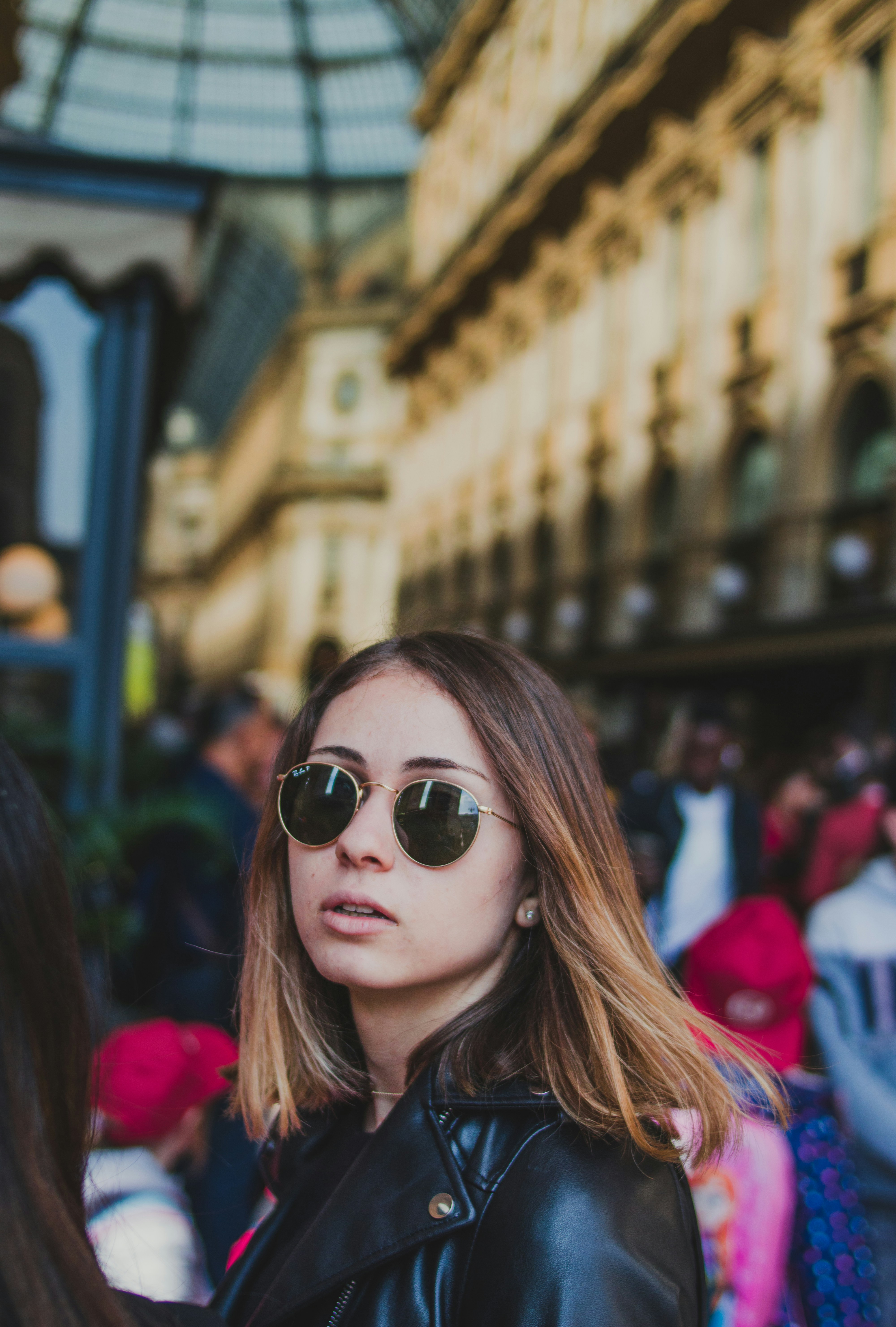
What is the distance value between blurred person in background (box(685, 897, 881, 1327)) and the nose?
1.15 metres

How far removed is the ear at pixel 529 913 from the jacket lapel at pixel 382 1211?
227 mm

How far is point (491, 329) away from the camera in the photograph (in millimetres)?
29906

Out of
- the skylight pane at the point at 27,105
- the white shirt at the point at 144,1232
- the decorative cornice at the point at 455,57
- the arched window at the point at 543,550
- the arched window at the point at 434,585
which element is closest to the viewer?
the white shirt at the point at 144,1232

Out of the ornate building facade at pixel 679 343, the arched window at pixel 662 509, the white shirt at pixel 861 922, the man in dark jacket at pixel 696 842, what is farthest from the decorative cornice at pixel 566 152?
the white shirt at pixel 861 922

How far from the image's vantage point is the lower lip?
4.89 ft

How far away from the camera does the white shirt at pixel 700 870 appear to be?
5.72m

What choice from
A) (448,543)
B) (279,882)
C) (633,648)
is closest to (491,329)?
(448,543)

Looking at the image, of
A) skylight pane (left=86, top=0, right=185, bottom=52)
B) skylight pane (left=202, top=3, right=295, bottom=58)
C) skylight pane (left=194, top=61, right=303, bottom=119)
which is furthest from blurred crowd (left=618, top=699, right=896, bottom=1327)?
skylight pane (left=194, top=61, right=303, bottom=119)

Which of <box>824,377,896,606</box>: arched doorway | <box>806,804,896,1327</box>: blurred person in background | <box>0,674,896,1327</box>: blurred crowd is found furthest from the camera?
<box>824,377,896,606</box>: arched doorway

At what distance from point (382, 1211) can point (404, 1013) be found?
0.25m

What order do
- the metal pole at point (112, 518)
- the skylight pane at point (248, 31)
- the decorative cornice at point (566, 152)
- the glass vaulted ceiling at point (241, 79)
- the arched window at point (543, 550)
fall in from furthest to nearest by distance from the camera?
the skylight pane at point (248, 31) → the glass vaulted ceiling at point (241, 79) → the arched window at point (543, 550) → the decorative cornice at point (566, 152) → the metal pole at point (112, 518)

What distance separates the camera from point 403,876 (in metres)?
1.51

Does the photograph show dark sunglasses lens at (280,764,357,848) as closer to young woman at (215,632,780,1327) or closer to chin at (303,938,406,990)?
young woman at (215,632,780,1327)

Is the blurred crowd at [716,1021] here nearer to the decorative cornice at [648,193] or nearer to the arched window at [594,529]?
the decorative cornice at [648,193]
